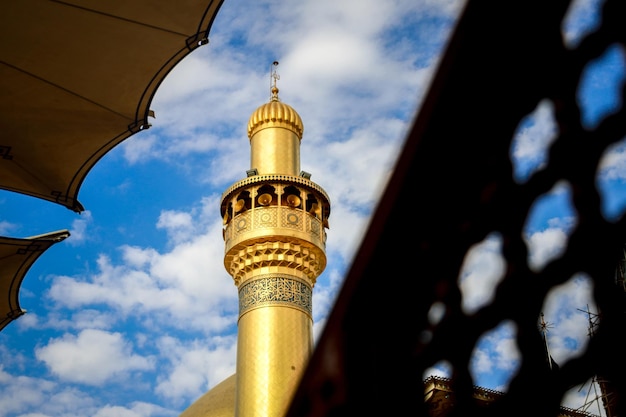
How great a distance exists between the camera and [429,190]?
103 centimetres

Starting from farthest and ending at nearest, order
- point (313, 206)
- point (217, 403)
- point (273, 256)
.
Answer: point (217, 403), point (313, 206), point (273, 256)

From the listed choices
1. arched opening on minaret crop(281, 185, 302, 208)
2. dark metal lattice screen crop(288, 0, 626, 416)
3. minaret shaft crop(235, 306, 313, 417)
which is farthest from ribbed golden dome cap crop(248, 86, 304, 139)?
dark metal lattice screen crop(288, 0, 626, 416)

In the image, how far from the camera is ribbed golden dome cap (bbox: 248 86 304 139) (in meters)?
12.1

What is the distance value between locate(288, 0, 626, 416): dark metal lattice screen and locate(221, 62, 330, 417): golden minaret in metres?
9.15

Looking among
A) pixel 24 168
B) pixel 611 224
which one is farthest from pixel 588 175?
pixel 24 168

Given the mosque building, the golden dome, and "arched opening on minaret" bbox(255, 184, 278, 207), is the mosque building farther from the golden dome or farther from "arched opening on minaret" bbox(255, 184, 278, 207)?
the golden dome

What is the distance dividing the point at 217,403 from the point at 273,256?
4.58 meters

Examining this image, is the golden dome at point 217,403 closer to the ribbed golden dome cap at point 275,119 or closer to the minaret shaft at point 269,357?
the minaret shaft at point 269,357

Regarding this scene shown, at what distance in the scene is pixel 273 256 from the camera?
35.9 feet

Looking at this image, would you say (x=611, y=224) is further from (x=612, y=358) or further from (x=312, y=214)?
(x=312, y=214)

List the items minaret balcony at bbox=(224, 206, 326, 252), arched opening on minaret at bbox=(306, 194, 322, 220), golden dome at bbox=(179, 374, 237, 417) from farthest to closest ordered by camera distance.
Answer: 1. golden dome at bbox=(179, 374, 237, 417)
2. arched opening on minaret at bbox=(306, 194, 322, 220)
3. minaret balcony at bbox=(224, 206, 326, 252)

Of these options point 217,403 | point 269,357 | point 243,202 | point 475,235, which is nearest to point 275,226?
point 243,202

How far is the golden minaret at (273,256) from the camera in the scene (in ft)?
34.0

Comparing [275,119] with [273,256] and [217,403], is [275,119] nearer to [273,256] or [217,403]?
[273,256]
